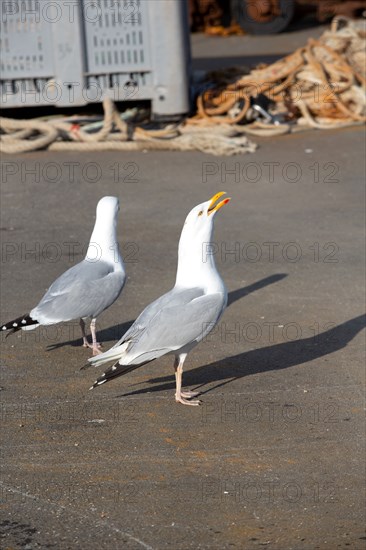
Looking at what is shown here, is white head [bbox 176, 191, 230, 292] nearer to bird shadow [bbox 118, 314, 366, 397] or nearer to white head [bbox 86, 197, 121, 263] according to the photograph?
bird shadow [bbox 118, 314, 366, 397]

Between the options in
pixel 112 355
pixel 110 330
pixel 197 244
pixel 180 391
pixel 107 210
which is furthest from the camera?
pixel 110 330

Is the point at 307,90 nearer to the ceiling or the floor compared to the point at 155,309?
nearer to the floor

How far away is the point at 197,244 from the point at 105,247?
98 cm

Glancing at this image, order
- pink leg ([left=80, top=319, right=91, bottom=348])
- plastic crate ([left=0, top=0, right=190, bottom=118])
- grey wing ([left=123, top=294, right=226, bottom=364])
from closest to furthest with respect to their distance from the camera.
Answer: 1. grey wing ([left=123, top=294, right=226, bottom=364])
2. pink leg ([left=80, top=319, right=91, bottom=348])
3. plastic crate ([left=0, top=0, right=190, bottom=118])

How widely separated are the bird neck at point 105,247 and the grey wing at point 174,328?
3.16 feet

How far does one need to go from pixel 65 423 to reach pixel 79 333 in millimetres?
1453

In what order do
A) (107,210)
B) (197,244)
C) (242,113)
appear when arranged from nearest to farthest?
1. (197,244)
2. (107,210)
3. (242,113)

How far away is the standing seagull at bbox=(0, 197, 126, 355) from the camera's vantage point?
21.5ft

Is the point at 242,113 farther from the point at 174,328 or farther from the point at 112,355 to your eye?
the point at 112,355

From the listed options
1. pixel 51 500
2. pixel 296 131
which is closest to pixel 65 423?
pixel 51 500

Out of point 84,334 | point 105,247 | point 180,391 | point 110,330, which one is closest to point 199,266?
point 180,391

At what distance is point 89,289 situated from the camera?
22.0 ft

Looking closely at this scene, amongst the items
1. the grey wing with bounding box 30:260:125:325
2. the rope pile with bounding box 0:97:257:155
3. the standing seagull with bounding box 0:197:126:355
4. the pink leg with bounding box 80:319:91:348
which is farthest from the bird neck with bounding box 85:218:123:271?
the rope pile with bounding box 0:97:257:155

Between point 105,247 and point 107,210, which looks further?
point 107,210
